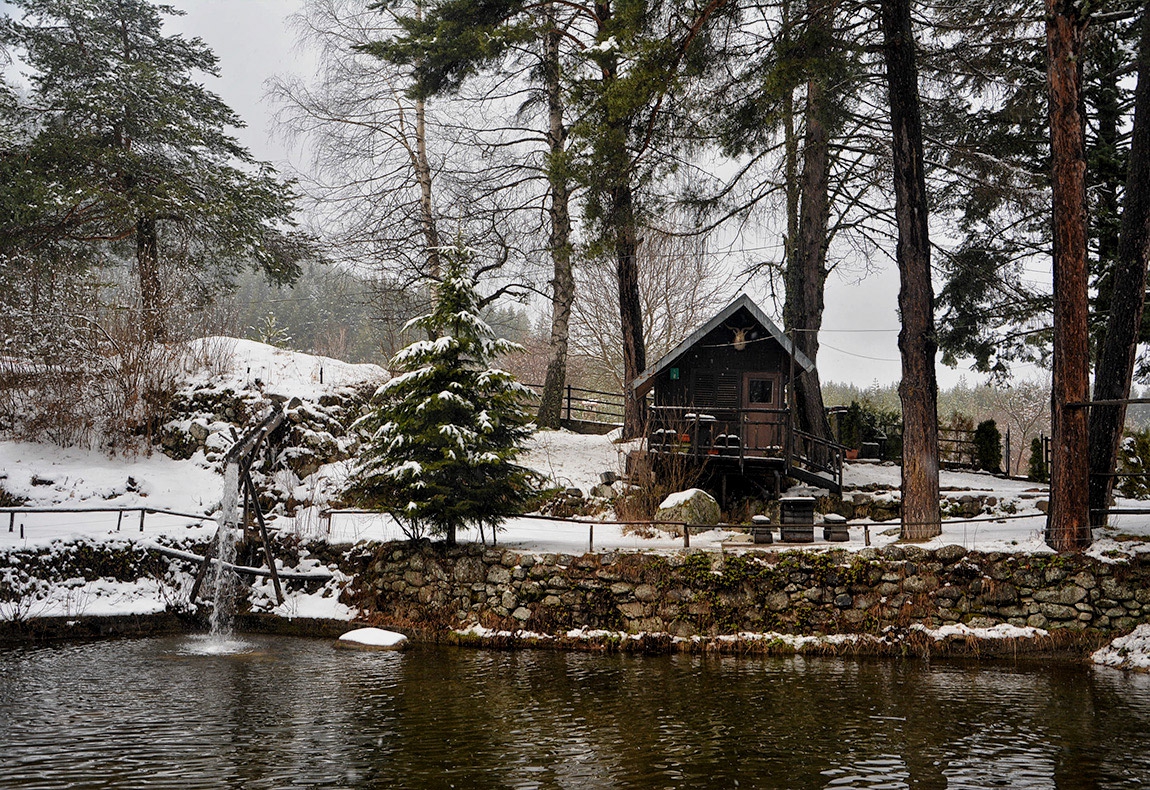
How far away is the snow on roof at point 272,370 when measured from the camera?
19656 millimetres

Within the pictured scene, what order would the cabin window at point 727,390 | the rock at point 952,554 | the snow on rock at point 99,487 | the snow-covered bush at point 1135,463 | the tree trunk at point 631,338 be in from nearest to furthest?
the rock at point 952,554
the snow on rock at point 99,487
the snow-covered bush at point 1135,463
the cabin window at point 727,390
the tree trunk at point 631,338

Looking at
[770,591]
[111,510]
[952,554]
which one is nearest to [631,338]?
[770,591]

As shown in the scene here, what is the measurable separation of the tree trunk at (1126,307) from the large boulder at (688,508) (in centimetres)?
621

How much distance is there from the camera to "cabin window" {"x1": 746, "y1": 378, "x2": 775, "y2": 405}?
2050 cm

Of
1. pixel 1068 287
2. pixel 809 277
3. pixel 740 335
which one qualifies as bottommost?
pixel 1068 287

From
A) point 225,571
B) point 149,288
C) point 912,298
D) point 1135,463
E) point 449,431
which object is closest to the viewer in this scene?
point 449,431

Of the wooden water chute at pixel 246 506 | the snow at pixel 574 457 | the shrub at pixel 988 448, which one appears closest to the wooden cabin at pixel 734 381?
the snow at pixel 574 457

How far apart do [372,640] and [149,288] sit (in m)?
11.8

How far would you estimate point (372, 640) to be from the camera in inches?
475

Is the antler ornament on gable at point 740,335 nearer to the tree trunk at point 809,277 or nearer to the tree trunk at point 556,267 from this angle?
the tree trunk at point 809,277

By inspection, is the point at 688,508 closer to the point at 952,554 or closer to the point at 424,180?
the point at 952,554

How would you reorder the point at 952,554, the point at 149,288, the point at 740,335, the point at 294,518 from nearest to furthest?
the point at 952,554 → the point at 294,518 → the point at 149,288 → the point at 740,335

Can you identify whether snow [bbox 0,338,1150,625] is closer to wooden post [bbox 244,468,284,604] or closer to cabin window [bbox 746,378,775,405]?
wooden post [bbox 244,468,284,604]

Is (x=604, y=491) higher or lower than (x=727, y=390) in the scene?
lower
